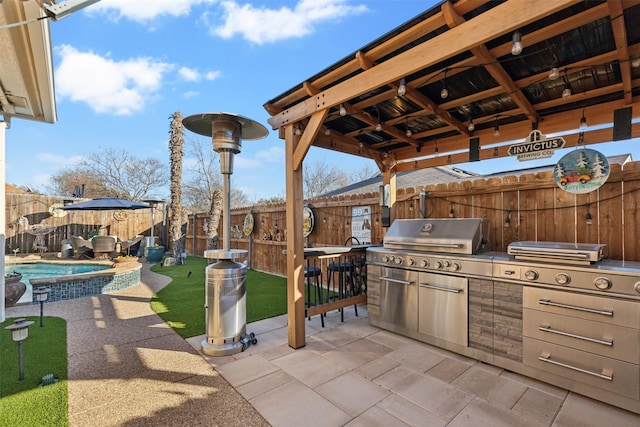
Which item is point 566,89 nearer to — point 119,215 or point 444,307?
point 444,307

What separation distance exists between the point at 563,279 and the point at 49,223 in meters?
14.1

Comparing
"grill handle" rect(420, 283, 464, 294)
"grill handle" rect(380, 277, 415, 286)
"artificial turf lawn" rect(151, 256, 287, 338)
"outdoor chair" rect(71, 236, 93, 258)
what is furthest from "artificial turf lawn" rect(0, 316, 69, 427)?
"outdoor chair" rect(71, 236, 93, 258)

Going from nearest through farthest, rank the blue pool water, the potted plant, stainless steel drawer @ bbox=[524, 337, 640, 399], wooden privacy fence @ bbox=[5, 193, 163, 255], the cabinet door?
stainless steel drawer @ bbox=[524, 337, 640, 399] → the cabinet door → the blue pool water → wooden privacy fence @ bbox=[5, 193, 163, 255] → the potted plant

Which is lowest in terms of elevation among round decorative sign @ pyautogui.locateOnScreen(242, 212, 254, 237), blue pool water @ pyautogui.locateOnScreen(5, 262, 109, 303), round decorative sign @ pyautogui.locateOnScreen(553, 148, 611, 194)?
blue pool water @ pyautogui.locateOnScreen(5, 262, 109, 303)

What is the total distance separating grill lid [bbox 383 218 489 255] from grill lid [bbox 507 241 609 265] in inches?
18.1

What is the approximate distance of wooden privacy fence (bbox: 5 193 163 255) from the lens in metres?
9.71

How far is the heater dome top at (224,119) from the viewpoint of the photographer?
3.12 m

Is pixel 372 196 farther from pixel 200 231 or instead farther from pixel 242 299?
pixel 200 231

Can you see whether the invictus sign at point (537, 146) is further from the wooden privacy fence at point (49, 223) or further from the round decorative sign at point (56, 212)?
the round decorative sign at point (56, 212)

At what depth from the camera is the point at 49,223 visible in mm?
10258

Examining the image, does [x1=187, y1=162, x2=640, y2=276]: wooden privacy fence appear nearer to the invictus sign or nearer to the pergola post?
the invictus sign

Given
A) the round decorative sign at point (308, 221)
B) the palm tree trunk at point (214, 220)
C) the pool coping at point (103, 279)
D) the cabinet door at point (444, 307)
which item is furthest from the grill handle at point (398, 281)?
the palm tree trunk at point (214, 220)

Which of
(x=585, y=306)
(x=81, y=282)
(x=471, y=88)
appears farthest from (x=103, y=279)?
(x=585, y=306)

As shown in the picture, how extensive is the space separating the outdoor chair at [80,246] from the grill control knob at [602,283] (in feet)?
35.7
